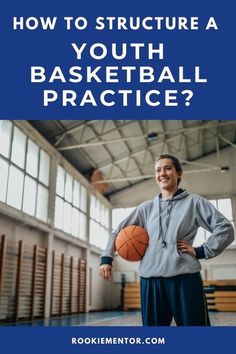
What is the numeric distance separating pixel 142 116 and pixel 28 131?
20.5 feet

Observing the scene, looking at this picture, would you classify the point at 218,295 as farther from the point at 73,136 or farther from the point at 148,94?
the point at 148,94

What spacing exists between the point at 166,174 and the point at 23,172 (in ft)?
23.2

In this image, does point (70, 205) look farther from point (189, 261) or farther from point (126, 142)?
point (189, 261)

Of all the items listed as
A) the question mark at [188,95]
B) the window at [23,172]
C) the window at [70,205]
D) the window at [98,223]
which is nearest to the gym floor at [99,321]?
the window at [23,172]

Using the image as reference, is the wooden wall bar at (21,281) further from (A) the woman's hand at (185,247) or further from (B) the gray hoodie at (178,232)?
(A) the woman's hand at (185,247)

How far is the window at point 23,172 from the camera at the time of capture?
7.72 meters

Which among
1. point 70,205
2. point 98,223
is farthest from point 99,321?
point 98,223

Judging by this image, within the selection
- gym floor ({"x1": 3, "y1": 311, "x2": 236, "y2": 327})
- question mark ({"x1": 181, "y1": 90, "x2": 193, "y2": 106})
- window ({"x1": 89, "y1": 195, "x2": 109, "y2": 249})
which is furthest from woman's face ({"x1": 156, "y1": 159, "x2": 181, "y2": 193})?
window ({"x1": 89, "y1": 195, "x2": 109, "y2": 249})

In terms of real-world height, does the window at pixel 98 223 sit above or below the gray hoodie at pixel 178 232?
above

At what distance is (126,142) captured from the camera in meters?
12.5

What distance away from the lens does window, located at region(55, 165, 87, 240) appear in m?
10.6

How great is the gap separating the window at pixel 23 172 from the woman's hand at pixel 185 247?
21.0 feet

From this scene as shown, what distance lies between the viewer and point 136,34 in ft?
8.01

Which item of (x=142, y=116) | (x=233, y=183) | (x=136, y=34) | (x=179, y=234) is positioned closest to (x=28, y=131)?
(x=142, y=116)
